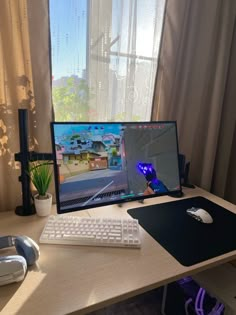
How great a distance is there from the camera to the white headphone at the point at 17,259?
67 centimetres

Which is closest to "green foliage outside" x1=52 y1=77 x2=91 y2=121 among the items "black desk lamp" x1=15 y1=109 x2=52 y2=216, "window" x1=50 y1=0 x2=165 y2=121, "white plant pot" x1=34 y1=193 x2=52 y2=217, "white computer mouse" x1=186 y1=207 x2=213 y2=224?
"window" x1=50 y1=0 x2=165 y2=121

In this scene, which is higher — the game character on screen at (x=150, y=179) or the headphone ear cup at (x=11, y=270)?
the game character on screen at (x=150, y=179)

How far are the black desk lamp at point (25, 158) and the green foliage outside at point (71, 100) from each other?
0.76 feet

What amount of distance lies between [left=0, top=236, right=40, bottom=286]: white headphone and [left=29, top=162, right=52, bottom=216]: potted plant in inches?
9.2

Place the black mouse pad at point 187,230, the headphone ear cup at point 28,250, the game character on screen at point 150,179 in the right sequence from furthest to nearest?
the game character on screen at point 150,179 → the black mouse pad at point 187,230 → the headphone ear cup at point 28,250

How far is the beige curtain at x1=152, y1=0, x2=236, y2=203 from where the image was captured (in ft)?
4.50

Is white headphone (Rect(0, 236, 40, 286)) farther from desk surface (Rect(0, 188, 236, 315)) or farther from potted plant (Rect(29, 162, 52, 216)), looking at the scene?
potted plant (Rect(29, 162, 52, 216))

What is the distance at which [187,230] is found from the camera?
989 mm

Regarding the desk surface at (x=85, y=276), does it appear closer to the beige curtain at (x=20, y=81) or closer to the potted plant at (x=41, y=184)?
the potted plant at (x=41, y=184)

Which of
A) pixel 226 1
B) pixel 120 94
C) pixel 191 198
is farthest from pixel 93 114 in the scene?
pixel 226 1

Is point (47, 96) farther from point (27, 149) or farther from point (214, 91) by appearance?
point (214, 91)

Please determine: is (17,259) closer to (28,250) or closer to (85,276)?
(28,250)

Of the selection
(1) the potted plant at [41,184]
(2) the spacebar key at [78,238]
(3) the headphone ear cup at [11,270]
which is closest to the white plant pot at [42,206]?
(1) the potted plant at [41,184]

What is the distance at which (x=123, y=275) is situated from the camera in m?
0.73
